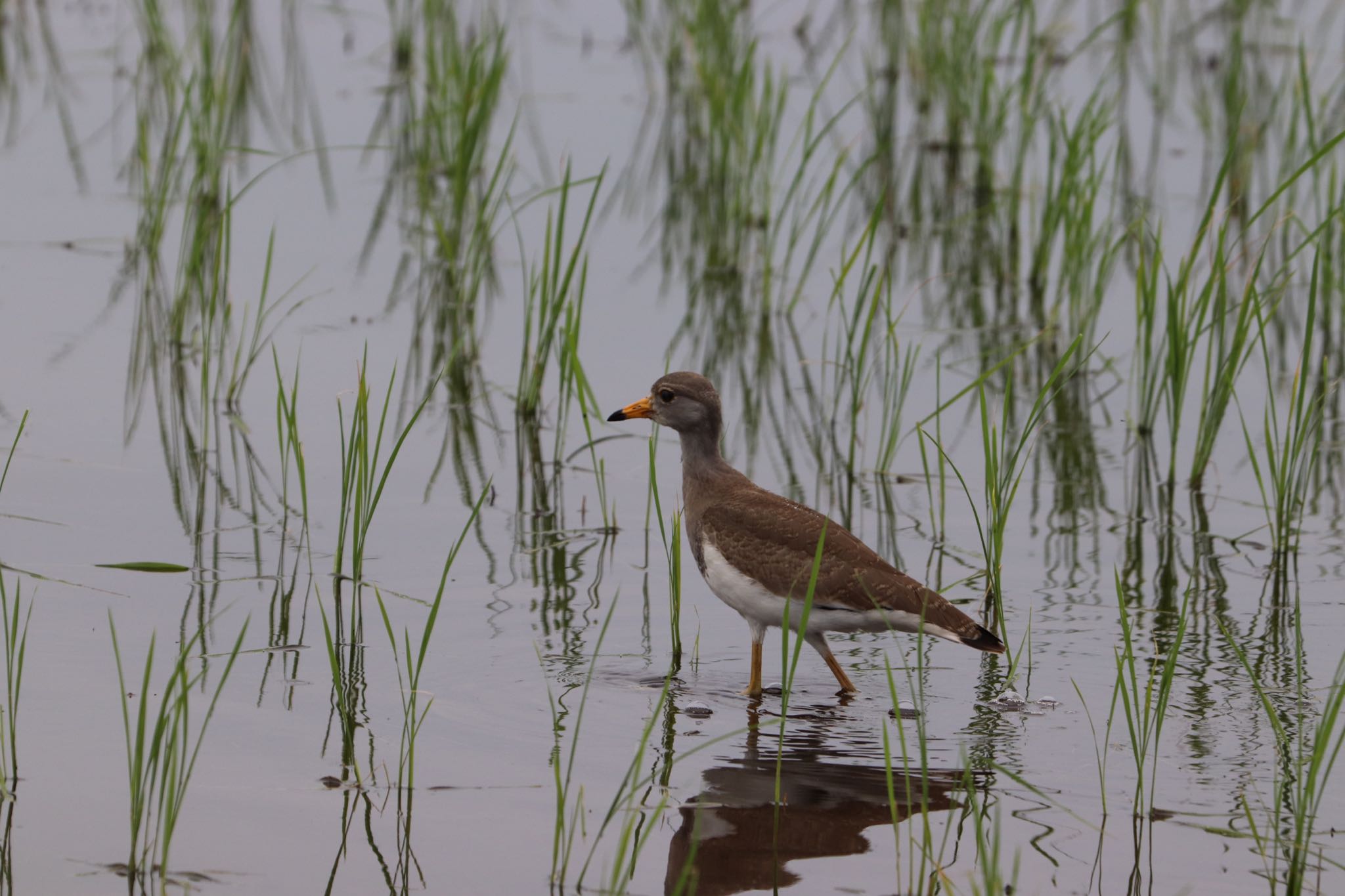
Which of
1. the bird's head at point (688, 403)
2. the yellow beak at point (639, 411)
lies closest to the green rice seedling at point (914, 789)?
the bird's head at point (688, 403)

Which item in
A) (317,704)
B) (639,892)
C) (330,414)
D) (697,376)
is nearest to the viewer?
(639,892)

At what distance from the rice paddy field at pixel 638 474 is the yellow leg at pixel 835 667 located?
0.28ft

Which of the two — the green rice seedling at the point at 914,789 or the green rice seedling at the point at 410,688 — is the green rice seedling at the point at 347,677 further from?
the green rice seedling at the point at 914,789

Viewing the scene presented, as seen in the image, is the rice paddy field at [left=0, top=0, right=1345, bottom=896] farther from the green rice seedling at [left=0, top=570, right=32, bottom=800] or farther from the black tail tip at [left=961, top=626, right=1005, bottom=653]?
the black tail tip at [left=961, top=626, right=1005, bottom=653]

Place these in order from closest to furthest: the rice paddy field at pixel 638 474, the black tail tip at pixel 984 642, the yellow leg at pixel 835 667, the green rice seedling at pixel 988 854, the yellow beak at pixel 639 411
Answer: the green rice seedling at pixel 988 854, the rice paddy field at pixel 638 474, the black tail tip at pixel 984 642, the yellow leg at pixel 835 667, the yellow beak at pixel 639 411

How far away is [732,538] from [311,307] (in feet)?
13.0

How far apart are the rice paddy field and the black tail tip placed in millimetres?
174

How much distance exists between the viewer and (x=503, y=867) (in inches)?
179

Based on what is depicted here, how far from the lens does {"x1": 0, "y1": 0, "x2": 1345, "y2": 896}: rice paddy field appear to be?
4777mm

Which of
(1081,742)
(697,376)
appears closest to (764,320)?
(697,376)

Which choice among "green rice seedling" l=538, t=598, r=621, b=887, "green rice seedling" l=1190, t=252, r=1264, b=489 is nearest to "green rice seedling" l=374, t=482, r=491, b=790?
"green rice seedling" l=538, t=598, r=621, b=887

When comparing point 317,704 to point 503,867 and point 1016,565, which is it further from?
point 1016,565

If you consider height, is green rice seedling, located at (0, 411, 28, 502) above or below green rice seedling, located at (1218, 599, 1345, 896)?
above

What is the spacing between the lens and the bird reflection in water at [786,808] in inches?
182
